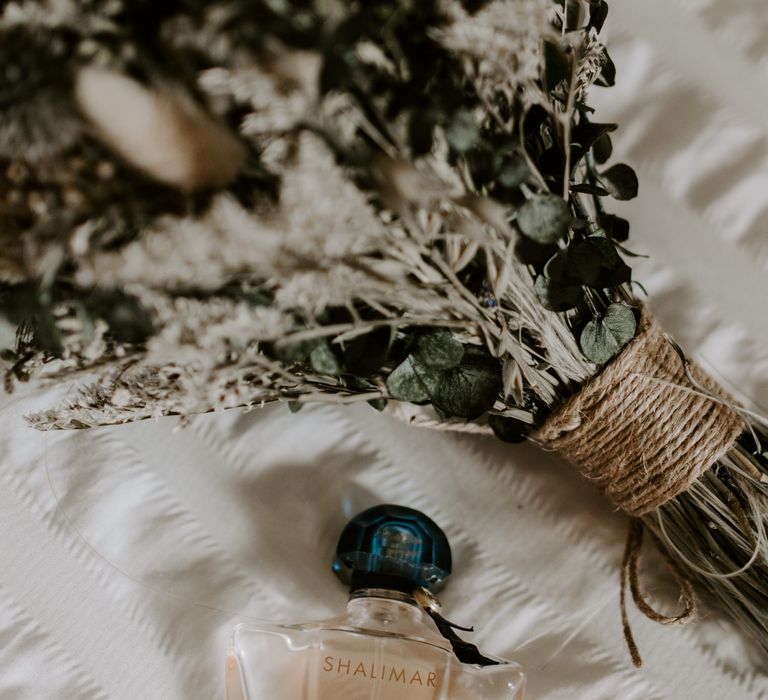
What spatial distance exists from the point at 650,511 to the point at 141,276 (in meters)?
0.42

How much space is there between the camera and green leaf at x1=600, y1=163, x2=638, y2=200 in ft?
1.75

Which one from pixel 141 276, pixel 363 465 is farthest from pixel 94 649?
pixel 141 276

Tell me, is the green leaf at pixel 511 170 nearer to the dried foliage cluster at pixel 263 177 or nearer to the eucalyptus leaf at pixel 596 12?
the dried foliage cluster at pixel 263 177

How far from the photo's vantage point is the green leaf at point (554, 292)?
1.46 ft

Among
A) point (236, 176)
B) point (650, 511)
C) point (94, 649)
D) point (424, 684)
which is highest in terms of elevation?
point (236, 176)

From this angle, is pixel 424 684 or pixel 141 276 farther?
pixel 424 684

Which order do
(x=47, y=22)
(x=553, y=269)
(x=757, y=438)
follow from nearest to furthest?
1. (x=47, y=22)
2. (x=553, y=269)
3. (x=757, y=438)

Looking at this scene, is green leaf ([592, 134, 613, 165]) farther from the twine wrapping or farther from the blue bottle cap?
the blue bottle cap

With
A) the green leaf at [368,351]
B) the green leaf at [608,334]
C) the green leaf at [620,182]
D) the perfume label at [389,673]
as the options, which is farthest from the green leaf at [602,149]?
the perfume label at [389,673]

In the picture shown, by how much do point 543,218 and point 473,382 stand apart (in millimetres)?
124

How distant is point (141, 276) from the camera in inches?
13.3

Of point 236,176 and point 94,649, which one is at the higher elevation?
point 236,176

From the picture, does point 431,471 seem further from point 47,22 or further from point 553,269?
point 47,22

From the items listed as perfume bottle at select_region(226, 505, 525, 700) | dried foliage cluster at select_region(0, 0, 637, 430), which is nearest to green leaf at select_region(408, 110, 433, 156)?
dried foliage cluster at select_region(0, 0, 637, 430)
